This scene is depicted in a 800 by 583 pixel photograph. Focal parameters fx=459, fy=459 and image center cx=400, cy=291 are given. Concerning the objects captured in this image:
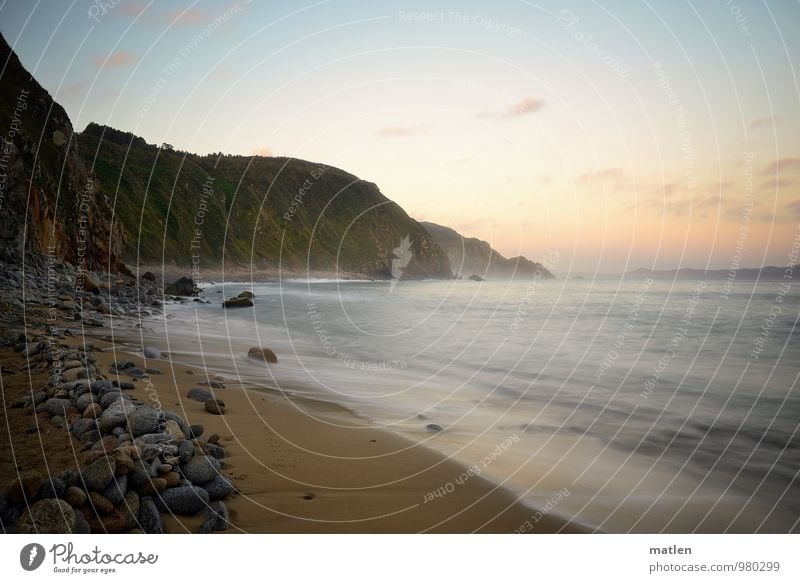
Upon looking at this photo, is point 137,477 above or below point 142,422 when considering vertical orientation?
below

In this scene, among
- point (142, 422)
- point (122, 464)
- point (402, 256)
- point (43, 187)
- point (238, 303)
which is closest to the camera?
point (122, 464)

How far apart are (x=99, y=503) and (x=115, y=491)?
0.11 m

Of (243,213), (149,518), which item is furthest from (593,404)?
(243,213)

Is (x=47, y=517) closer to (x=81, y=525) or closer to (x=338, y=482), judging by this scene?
(x=81, y=525)

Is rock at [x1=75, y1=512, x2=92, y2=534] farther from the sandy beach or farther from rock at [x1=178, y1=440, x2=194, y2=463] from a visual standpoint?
rock at [x1=178, y1=440, x2=194, y2=463]

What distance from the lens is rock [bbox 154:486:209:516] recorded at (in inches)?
135

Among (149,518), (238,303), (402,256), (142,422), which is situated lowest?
(149,518)

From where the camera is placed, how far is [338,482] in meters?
4.39

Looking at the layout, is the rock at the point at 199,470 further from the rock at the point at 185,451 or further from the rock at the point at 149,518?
the rock at the point at 149,518

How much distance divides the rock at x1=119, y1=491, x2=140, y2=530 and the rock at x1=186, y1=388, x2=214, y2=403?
9.37 feet

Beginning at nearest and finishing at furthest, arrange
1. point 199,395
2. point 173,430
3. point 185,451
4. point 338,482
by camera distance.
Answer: point 185,451 → point 173,430 → point 338,482 → point 199,395

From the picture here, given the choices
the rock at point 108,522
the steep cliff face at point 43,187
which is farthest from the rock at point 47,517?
the steep cliff face at point 43,187

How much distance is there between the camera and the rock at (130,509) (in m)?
3.26

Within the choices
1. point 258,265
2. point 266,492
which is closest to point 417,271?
point 258,265
